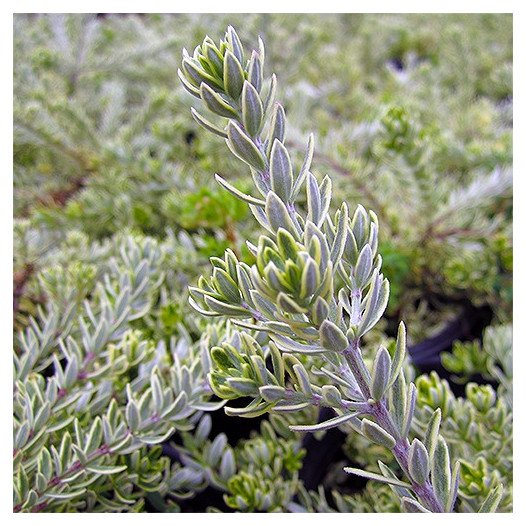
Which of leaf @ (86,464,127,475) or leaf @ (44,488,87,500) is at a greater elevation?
leaf @ (86,464,127,475)

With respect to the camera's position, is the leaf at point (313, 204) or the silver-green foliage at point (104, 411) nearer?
the leaf at point (313, 204)

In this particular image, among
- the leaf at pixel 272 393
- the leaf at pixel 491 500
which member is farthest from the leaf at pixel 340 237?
the leaf at pixel 491 500

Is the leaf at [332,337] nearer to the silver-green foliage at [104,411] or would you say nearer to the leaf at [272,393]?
the leaf at [272,393]

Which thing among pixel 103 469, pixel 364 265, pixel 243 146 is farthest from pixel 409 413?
pixel 103 469

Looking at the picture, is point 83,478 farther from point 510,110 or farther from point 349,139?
point 510,110

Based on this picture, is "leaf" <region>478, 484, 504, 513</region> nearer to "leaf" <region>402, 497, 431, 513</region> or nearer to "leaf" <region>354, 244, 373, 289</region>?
"leaf" <region>402, 497, 431, 513</region>

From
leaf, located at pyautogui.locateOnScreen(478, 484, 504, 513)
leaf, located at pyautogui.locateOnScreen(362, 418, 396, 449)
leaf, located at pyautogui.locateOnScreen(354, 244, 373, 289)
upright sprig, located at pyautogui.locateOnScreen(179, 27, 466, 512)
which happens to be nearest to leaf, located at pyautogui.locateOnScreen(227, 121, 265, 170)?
upright sprig, located at pyautogui.locateOnScreen(179, 27, 466, 512)

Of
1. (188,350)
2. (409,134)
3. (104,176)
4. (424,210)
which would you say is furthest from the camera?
(104,176)

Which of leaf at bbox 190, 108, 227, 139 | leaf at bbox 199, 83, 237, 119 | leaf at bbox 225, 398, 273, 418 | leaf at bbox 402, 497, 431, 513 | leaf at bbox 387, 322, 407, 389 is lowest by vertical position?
leaf at bbox 402, 497, 431, 513

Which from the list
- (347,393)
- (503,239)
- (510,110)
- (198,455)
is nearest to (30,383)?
(198,455)
